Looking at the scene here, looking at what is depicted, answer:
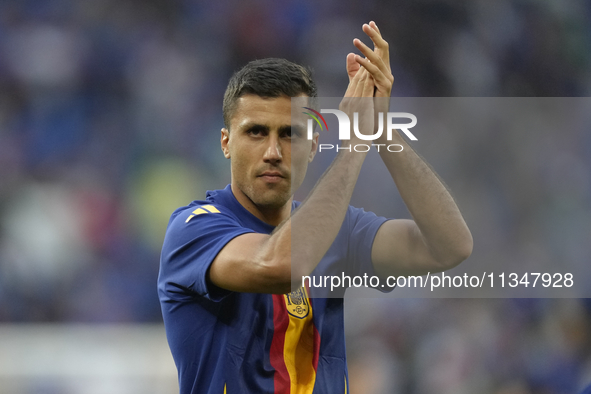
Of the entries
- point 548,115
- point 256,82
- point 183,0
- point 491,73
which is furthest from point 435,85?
point 256,82

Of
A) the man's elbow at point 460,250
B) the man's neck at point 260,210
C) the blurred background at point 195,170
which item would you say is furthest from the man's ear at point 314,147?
the blurred background at point 195,170

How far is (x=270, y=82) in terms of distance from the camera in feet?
7.34

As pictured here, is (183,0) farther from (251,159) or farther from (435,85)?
(251,159)

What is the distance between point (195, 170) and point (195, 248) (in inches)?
130

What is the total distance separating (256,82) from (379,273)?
0.94 m

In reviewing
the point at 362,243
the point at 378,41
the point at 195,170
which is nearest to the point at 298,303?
the point at 362,243

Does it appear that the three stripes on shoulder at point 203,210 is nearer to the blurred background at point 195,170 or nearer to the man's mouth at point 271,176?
the man's mouth at point 271,176

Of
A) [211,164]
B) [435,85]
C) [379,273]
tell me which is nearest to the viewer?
[379,273]

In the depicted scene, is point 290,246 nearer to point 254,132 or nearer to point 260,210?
point 260,210

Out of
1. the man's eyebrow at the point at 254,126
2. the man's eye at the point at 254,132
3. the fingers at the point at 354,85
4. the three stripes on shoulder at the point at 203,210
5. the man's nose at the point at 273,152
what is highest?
the fingers at the point at 354,85

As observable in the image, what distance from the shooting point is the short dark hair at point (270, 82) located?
2236 millimetres

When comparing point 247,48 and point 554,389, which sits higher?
point 247,48

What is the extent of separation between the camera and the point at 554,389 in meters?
4.32

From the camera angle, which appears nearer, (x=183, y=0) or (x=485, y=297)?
(x=485, y=297)
